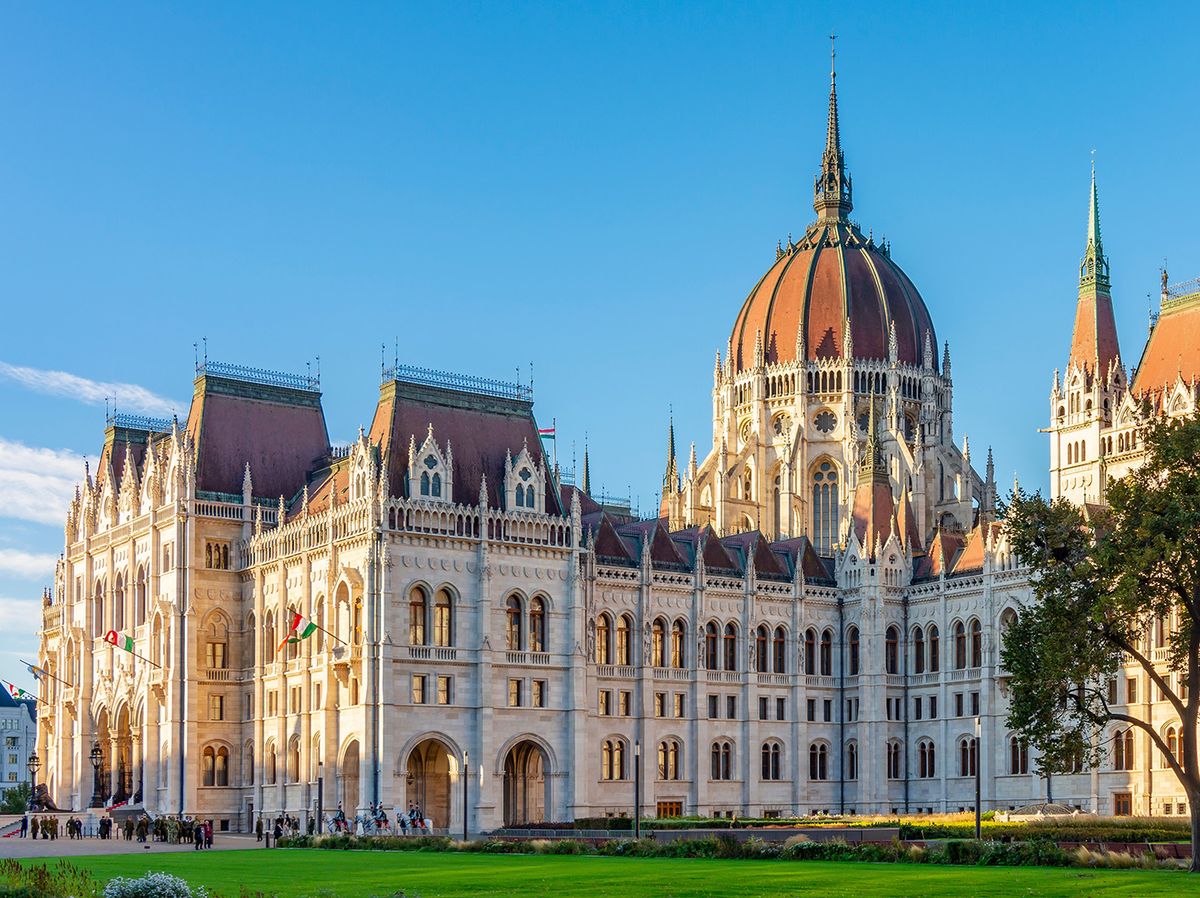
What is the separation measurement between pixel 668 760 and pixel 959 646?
16.0 metres

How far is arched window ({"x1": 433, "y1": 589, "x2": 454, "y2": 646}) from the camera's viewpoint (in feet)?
281

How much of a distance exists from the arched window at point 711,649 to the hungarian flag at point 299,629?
20529 millimetres

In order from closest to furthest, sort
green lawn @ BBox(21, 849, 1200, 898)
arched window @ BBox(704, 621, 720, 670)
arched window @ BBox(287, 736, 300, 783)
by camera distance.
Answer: green lawn @ BBox(21, 849, 1200, 898), arched window @ BBox(287, 736, 300, 783), arched window @ BBox(704, 621, 720, 670)

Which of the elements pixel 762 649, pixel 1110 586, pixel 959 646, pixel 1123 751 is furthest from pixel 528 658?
pixel 1110 586

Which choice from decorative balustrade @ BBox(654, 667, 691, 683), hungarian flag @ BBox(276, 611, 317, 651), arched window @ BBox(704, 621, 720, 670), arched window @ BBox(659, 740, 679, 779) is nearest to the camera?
hungarian flag @ BBox(276, 611, 317, 651)

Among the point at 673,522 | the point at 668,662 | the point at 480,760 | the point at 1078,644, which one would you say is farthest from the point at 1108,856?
the point at 673,522

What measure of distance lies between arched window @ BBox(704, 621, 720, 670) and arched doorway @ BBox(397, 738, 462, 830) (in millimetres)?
16245

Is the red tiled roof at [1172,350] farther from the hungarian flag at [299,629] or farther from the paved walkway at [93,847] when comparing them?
the paved walkway at [93,847]

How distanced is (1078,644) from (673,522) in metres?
73.4

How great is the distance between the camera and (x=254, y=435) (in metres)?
98.3

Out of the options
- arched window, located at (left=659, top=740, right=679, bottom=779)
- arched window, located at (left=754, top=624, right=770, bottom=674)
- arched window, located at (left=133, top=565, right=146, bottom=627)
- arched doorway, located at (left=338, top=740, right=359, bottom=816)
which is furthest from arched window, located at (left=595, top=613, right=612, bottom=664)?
Result: arched window, located at (left=133, top=565, right=146, bottom=627)

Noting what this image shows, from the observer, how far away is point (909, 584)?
333 feet

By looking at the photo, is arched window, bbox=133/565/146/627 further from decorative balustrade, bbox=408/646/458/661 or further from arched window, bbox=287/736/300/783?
decorative balustrade, bbox=408/646/458/661

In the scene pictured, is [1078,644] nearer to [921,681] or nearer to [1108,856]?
[1108,856]
